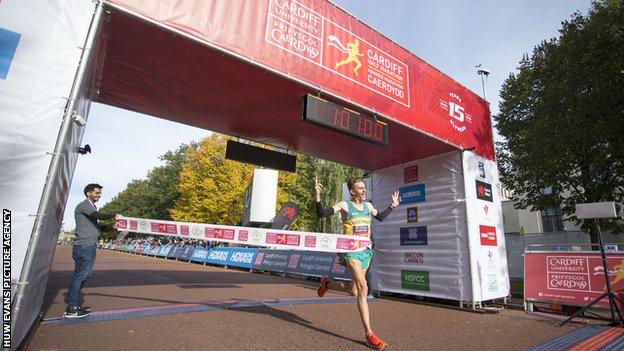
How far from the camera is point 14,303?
125 inches

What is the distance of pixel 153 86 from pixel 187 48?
1.68 meters

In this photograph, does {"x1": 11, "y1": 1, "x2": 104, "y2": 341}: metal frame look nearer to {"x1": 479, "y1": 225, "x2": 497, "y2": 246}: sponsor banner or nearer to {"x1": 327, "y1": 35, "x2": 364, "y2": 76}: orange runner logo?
{"x1": 327, "y1": 35, "x2": 364, "y2": 76}: orange runner logo

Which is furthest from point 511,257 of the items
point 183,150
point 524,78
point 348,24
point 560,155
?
point 183,150

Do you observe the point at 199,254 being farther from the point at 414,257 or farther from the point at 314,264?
the point at 414,257

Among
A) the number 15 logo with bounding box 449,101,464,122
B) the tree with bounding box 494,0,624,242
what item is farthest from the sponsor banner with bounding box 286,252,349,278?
the tree with bounding box 494,0,624,242

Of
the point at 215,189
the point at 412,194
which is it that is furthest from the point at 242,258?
the point at 215,189

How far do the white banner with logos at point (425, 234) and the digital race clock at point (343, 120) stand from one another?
11.3 ft

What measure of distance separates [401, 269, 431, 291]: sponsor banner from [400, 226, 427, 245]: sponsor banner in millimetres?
784

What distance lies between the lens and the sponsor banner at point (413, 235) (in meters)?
9.60

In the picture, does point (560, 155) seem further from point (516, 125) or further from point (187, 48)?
point (187, 48)

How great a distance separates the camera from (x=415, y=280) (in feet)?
31.1

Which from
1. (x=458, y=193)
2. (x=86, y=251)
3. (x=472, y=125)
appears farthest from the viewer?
(x=472, y=125)

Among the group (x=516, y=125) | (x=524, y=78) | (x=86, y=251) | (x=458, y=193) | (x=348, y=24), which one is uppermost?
(x=524, y=78)

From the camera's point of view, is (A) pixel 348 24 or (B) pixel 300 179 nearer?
(A) pixel 348 24
